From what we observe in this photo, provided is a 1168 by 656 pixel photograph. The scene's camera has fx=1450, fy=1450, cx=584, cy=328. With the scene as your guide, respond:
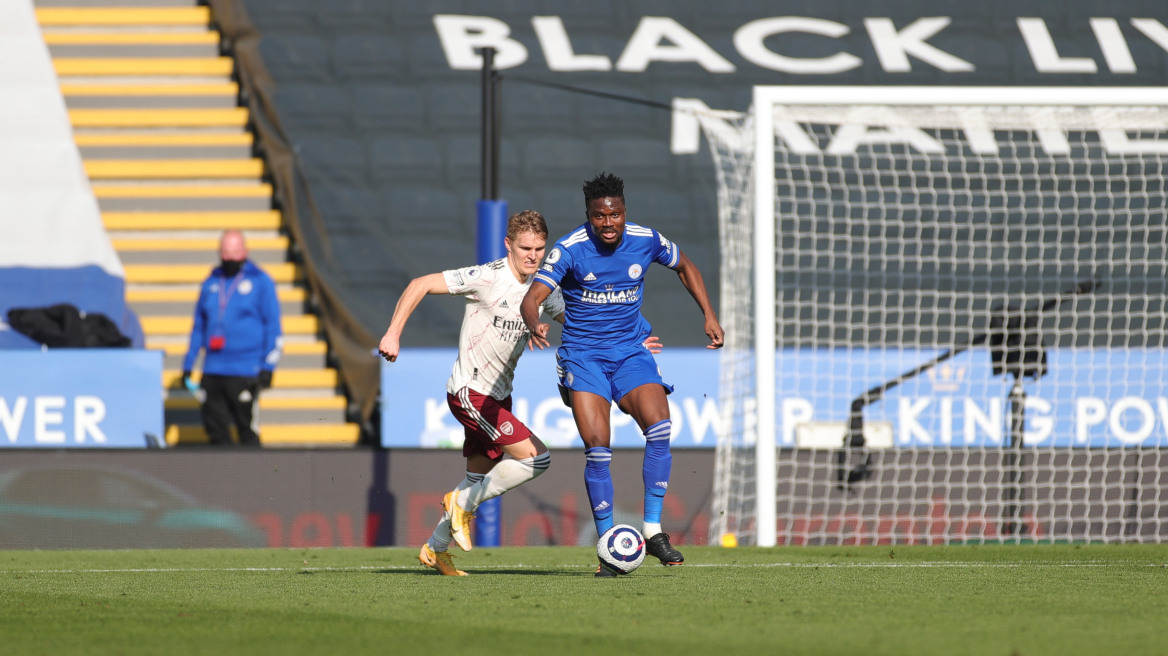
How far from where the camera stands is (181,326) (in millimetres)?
11602

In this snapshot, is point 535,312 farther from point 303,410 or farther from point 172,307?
point 172,307

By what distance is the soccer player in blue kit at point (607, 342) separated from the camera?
6062 mm

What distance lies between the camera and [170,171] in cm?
1277

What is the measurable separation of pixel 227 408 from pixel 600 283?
177 inches

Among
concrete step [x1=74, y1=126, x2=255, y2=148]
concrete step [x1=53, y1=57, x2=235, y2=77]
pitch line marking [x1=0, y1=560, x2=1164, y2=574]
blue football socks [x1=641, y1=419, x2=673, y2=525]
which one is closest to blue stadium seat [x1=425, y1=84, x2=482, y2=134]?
concrete step [x1=74, y1=126, x2=255, y2=148]

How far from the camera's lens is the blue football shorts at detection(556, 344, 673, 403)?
6.18m

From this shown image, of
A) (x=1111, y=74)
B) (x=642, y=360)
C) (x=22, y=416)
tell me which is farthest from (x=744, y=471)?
(x=1111, y=74)

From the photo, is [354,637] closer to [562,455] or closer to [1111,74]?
[562,455]

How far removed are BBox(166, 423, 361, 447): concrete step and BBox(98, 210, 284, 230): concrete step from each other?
2.16 meters

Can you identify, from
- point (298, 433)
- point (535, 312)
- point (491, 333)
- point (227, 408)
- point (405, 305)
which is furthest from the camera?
point (298, 433)

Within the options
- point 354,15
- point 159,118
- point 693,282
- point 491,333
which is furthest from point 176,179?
point 693,282

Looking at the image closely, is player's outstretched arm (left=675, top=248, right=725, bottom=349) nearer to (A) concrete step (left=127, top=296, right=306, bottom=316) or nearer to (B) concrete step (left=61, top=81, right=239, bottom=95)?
(A) concrete step (left=127, top=296, right=306, bottom=316)

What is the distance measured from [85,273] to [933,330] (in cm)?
651

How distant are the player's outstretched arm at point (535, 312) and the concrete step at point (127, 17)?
9.01 metres
